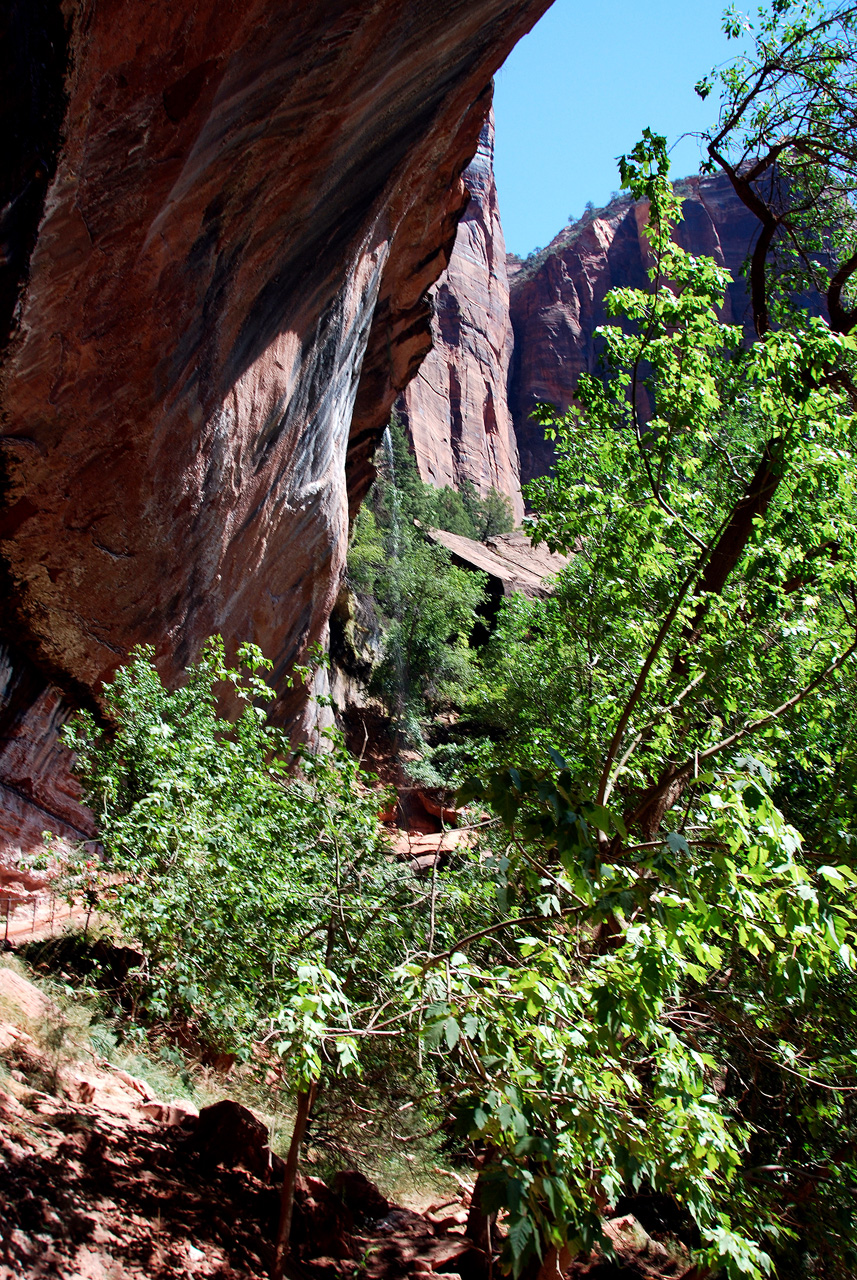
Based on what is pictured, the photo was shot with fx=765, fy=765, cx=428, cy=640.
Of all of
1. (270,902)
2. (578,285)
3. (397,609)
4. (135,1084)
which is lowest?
(135,1084)

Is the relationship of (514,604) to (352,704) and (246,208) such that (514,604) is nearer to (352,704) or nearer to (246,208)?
(352,704)

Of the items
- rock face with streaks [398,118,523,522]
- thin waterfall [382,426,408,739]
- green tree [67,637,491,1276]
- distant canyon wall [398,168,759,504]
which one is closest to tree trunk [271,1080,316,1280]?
green tree [67,637,491,1276]

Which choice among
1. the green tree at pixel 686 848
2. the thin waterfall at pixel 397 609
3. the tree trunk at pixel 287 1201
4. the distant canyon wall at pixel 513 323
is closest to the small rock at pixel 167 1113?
the tree trunk at pixel 287 1201

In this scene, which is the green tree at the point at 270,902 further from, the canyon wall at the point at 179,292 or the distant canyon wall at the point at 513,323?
the distant canyon wall at the point at 513,323

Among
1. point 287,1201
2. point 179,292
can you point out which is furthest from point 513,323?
point 287,1201

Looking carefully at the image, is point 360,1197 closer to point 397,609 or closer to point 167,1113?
point 167,1113

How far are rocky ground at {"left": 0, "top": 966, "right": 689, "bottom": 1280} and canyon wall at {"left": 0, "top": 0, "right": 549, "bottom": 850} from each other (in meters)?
4.42

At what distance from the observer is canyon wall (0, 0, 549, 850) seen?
6863 millimetres

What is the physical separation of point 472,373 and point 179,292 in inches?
1828

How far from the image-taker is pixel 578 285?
60344 millimetres

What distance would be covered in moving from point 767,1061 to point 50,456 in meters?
8.37

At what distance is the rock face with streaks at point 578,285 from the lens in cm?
5709

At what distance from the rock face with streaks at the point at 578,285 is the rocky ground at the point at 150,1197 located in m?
52.0

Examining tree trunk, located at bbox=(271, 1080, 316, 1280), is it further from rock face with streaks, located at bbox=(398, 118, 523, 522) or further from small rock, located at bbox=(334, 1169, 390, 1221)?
rock face with streaks, located at bbox=(398, 118, 523, 522)
